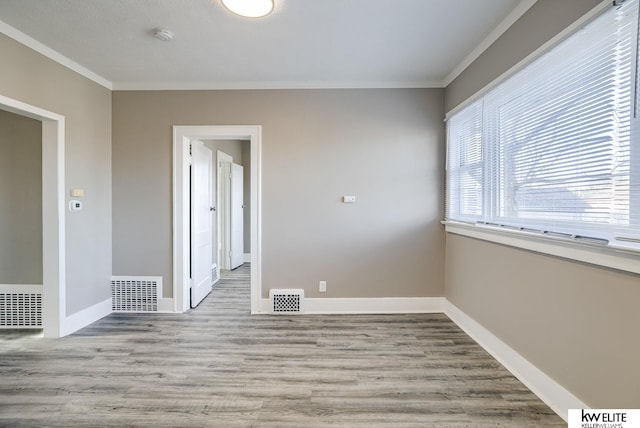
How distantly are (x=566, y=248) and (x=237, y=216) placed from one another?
5229 millimetres

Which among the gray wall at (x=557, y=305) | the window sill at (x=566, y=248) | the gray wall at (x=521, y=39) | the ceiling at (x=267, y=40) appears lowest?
the gray wall at (x=557, y=305)

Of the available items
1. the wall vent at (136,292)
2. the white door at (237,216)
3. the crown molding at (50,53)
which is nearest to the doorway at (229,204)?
the white door at (237,216)

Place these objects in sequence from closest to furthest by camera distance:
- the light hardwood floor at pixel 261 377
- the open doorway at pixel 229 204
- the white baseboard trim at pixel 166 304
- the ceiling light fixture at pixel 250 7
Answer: the light hardwood floor at pixel 261 377 → the ceiling light fixture at pixel 250 7 → the white baseboard trim at pixel 166 304 → the open doorway at pixel 229 204

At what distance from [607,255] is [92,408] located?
9.70ft

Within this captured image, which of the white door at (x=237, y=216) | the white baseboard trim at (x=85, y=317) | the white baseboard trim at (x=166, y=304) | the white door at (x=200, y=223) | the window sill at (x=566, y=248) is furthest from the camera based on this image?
the white door at (x=237, y=216)

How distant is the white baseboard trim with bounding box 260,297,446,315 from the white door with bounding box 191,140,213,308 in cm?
90

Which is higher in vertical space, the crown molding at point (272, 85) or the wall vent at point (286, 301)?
the crown molding at point (272, 85)

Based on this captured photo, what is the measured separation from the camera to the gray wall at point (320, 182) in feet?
11.1

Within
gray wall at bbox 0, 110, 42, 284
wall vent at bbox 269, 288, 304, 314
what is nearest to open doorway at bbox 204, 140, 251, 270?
wall vent at bbox 269, 288, 304, 314

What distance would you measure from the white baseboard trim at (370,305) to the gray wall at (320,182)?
6 cm

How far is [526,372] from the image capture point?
6.82 ft

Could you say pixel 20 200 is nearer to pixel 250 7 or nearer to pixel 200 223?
pixel 200 223

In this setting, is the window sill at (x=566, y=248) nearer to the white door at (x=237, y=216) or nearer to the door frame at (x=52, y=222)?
the door frame at (x=52, y=222)

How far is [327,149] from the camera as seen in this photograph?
11.1 feet
